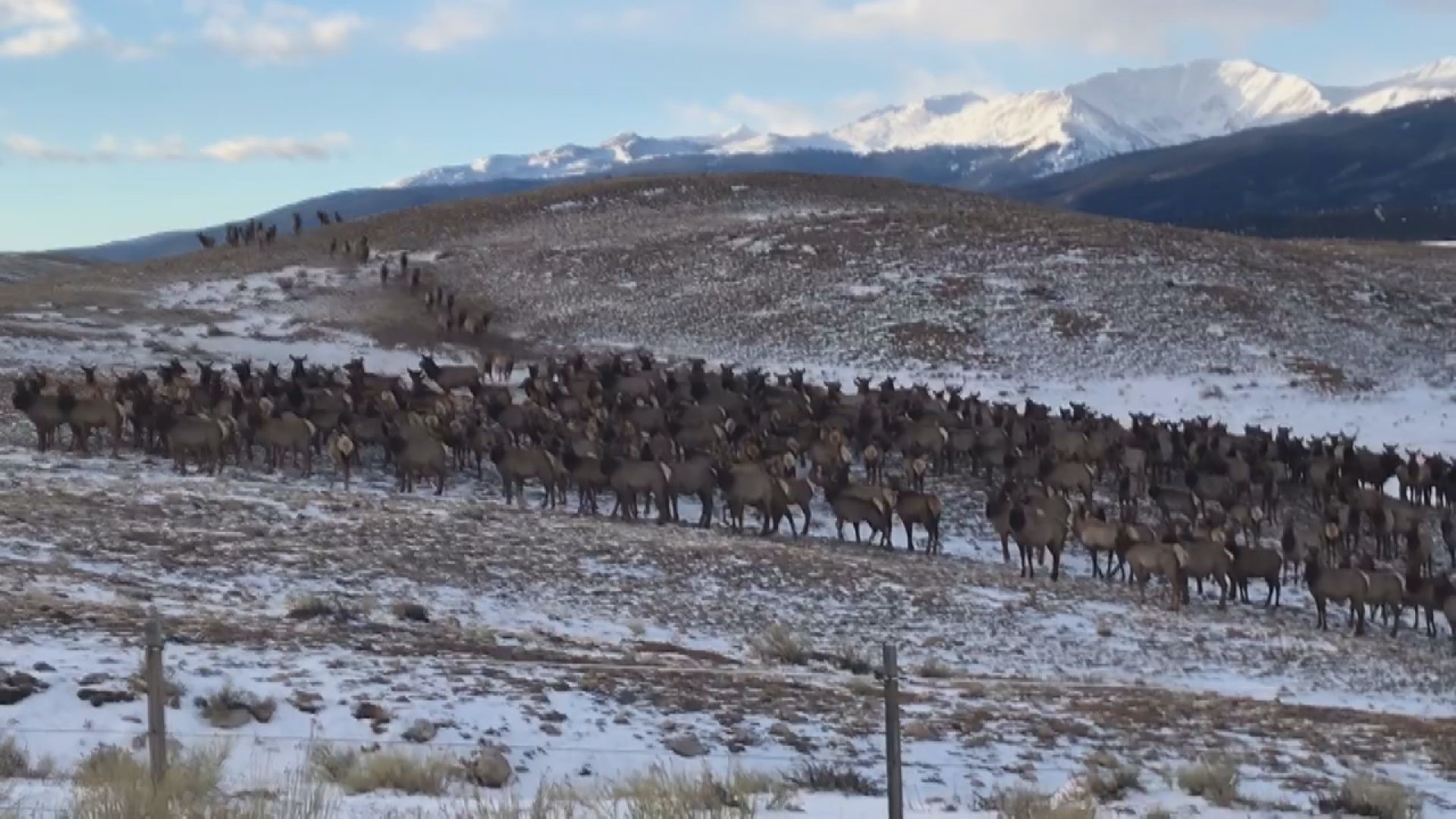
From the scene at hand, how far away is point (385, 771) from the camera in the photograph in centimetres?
1021

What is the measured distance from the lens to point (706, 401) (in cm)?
3322

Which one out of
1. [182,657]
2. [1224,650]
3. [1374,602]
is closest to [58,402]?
[182,657]

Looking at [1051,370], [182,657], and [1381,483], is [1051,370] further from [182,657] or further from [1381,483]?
[182,657]

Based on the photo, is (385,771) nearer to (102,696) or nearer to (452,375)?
(102,696)

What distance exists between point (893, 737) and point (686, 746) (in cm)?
312

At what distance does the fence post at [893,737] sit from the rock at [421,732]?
Answer: 3.73 meters

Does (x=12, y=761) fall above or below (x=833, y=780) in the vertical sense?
above

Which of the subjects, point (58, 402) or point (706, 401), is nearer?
point (58, 402)

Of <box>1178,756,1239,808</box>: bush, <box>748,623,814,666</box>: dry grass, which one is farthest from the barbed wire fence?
<box>1178,756,1239,808</box>: bush

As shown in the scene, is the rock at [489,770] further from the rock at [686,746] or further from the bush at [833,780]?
the bush at [833,780]

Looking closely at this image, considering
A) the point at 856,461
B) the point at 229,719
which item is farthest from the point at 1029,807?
Answer: the point at 856,461

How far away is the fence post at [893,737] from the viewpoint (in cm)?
885

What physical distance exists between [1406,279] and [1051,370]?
21.0 m

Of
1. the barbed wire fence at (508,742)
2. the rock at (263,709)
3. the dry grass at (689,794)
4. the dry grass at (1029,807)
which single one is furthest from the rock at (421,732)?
the dry grass at (1029,807)
